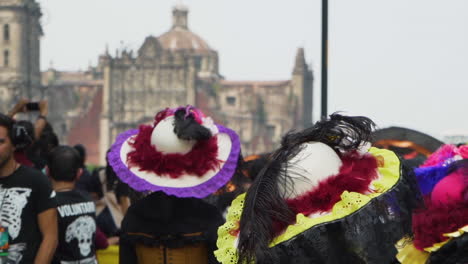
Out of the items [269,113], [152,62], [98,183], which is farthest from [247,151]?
[98,183]

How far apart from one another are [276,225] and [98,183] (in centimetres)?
452

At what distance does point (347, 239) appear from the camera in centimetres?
188

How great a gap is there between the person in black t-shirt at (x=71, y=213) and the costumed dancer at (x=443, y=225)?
2.11 metres

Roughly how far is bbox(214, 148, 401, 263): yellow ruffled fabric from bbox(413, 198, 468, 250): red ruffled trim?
10 cm

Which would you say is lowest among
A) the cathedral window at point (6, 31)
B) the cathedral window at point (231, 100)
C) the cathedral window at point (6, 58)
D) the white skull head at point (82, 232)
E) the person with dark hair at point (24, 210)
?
the cathedral window at point (231, 100)

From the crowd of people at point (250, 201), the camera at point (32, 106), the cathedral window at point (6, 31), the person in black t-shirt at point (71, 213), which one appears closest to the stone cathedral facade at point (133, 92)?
the cathedral window at point (6, 31)

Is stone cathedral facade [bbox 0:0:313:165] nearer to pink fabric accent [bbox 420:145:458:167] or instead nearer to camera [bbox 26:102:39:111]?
camera [bbox 26:102:39:111]

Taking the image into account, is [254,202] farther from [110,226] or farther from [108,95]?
[108,95]

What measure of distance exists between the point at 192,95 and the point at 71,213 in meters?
57.8

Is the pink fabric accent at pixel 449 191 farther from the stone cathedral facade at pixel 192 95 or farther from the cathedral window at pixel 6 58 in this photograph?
the cathedral window at pixel 6 58

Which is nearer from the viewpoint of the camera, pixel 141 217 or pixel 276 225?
pixel 276 225

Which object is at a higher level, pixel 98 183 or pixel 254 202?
pixel 254 202

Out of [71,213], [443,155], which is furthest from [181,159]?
[443,155]

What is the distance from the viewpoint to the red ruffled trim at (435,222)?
1.87 meters
